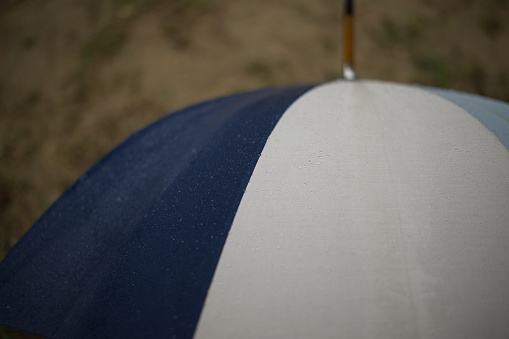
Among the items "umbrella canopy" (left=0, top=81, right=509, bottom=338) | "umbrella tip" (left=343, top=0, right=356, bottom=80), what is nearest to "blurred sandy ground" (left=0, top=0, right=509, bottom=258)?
"umbrella tip" (left=343, top=0, right=356, bottom=80)

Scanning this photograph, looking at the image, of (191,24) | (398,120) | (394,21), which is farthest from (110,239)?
(394,21)

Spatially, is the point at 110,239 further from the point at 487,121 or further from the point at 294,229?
the point at 487,121

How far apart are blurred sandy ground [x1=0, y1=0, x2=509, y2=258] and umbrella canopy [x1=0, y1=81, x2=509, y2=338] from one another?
95.7 inches

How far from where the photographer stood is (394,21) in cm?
446

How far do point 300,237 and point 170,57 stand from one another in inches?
138

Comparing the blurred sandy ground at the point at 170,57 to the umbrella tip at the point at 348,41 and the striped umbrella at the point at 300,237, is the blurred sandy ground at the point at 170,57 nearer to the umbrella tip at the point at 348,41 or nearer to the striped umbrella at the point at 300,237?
the umbrella tip at the point at 348,41

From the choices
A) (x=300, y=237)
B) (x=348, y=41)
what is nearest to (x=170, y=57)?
(x=348, y=41)

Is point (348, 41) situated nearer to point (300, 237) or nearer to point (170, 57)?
point (300, 237)

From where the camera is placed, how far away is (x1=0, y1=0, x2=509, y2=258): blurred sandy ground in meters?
3.60

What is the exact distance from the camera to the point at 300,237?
2.99 ft

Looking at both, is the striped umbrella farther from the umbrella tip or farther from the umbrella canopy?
the umbrella tip

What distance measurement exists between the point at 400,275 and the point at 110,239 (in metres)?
0.80

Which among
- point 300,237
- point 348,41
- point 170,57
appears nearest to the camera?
point 300,237

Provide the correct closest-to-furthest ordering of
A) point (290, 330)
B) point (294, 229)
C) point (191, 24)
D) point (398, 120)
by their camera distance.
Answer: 1. point (290, 330)
2. point (294, 229)
3. point (398, 120)
4. point (191, 24)
